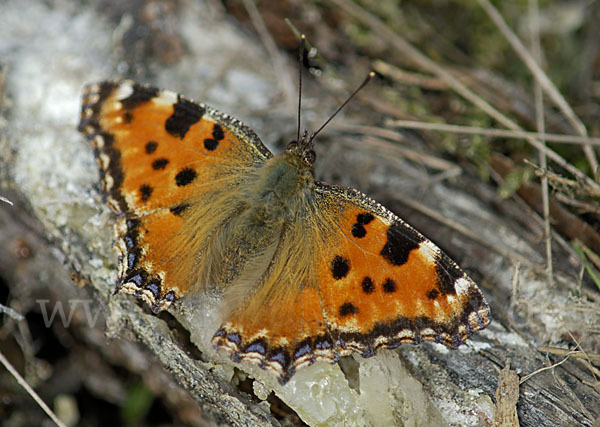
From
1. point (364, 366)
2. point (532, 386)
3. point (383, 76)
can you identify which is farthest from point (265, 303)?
point (383, 76)

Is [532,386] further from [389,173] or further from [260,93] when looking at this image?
[260,93]

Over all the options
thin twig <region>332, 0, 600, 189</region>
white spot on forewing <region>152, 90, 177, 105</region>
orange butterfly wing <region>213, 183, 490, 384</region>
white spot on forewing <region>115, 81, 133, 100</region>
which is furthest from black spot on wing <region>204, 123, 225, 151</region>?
thin twig <region>332, 0, 600, 189</region>

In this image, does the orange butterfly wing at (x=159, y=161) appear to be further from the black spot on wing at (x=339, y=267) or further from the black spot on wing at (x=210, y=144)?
the black spot on wing at (x=339, y=267)

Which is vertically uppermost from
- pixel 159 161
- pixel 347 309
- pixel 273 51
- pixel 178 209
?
pixel 273 51

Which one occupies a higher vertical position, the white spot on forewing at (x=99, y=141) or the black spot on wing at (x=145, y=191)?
the white spot on forewing at (x=99, y=141)

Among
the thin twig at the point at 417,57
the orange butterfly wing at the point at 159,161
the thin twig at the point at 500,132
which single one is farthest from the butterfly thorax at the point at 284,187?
the thin twig at the point at 417,57

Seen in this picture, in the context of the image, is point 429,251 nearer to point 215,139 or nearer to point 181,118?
point 215,139

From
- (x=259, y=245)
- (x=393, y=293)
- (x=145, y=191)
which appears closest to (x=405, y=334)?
(x=393, y=293)
